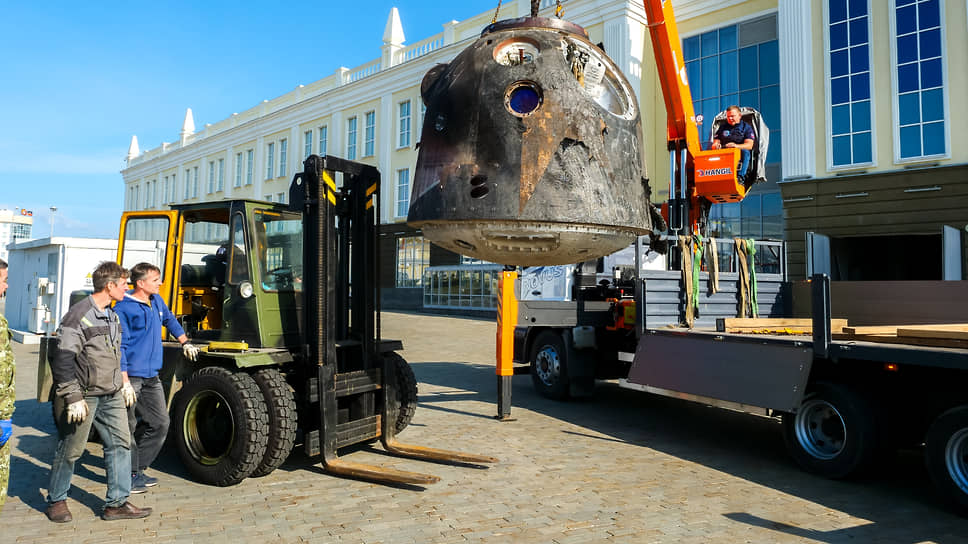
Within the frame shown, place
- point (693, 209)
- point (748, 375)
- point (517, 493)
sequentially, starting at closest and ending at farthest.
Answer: point (517, 493) → point (748, 375) → point (693, 209)

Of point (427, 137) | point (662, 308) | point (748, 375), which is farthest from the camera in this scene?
point (662, 308)

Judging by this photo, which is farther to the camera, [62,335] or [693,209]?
[693,209]

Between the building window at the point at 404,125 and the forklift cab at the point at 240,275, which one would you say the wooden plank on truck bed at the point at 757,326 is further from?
the building window at the point at 404,125

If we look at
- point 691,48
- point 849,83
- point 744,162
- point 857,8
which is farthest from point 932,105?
point 744,162

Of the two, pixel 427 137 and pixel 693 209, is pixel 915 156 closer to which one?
pixel 693 209

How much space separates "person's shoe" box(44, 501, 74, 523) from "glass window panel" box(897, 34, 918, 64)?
22.2m

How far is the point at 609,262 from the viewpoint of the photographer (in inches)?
459

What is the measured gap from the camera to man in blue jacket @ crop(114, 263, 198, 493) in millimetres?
5199

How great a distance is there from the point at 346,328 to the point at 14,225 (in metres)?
133

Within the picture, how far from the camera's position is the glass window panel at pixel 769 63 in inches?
896

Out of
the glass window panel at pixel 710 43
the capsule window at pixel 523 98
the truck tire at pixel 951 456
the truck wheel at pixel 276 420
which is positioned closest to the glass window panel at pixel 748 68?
the glass window panel at pixel 710 43

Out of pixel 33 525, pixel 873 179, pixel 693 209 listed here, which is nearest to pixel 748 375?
pixel 693 209

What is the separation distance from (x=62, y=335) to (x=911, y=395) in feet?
22.4

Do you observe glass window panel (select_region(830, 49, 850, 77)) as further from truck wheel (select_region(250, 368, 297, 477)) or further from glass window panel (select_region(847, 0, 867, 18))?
truck wheel (select_region(250, 368, 297, 477))
